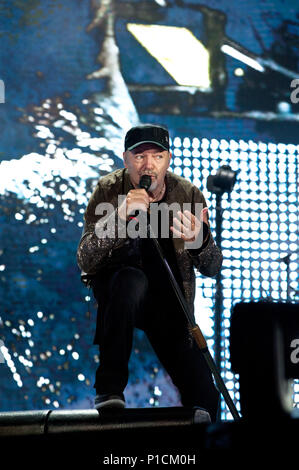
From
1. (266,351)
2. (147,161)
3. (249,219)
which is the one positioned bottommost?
(266,351)

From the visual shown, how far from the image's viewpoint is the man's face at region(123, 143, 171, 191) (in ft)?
7.35

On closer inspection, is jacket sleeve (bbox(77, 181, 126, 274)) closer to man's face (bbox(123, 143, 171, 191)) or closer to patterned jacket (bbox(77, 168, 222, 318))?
patterned jacket (bbox(77, 168, 222, 318))

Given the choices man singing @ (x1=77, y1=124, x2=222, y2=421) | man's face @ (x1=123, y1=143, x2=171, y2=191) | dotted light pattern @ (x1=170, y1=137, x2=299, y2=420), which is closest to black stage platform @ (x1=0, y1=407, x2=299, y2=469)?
man singing @ (x1=77, y1=124, x2=222, y2=421)

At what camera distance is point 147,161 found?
2240 millimetres

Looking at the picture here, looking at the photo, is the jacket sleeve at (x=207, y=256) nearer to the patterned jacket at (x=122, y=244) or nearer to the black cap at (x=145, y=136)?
the patterned jacket at (x=122, y=244)

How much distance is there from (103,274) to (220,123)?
1.92 m

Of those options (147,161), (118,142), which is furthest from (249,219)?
(147,161)

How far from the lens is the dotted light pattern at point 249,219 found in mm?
3553

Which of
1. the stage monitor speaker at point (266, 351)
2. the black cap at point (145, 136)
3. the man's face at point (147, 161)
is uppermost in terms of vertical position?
the black cap at point (145, 136)

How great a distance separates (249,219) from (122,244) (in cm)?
167

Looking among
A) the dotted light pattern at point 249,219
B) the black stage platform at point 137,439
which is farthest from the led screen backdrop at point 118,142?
the black stage platform at point 137,439

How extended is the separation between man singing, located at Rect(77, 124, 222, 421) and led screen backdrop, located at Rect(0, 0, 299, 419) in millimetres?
1297

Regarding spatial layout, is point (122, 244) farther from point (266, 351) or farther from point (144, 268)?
point (266, 351)
